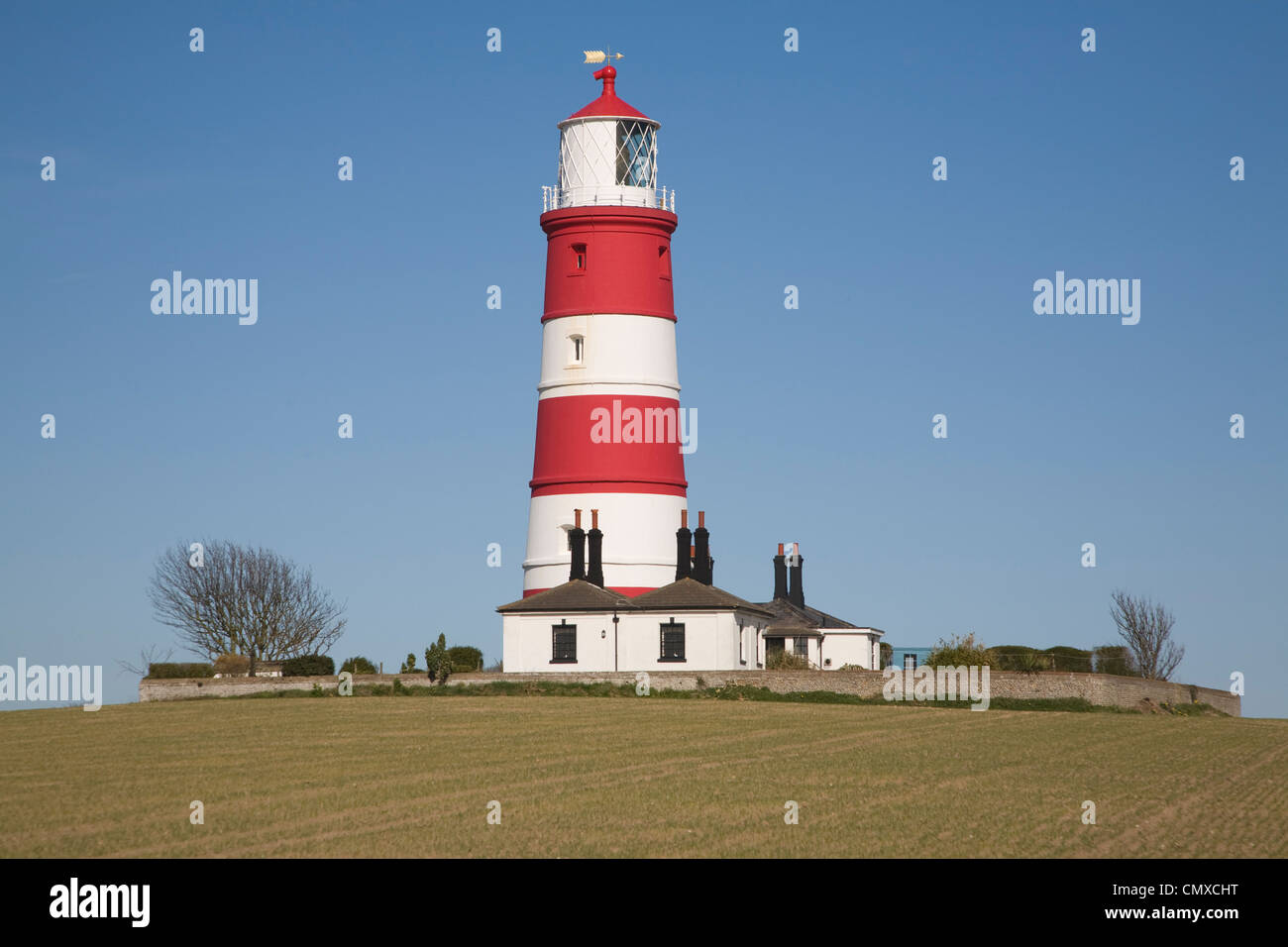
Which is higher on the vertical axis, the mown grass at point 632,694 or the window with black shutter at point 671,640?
the window with black shutter at point 671,640

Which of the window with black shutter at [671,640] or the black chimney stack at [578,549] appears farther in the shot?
the black chimney stack at [578,549]

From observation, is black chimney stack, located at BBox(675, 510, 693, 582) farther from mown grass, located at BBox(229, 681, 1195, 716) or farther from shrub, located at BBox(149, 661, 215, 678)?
shrub, located at BBox(149, 661, 215, 678)

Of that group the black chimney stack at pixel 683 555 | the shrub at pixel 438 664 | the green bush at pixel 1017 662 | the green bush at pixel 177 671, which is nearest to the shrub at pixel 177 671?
the green bush at pixel 177 671

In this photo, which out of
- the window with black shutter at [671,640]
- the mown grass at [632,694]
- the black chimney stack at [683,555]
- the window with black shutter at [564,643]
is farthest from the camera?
the black chimney stack at [683,555]

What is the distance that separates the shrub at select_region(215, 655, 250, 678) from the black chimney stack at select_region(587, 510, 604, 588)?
12574 millimetres

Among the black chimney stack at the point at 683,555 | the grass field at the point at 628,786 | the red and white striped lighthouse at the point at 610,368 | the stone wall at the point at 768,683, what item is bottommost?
the grass field at the point at 628,786

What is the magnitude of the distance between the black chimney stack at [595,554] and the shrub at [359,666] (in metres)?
8.34

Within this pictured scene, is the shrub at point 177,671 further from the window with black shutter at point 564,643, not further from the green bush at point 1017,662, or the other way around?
the green bush at point 1017,662

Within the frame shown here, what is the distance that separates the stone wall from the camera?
51.5m

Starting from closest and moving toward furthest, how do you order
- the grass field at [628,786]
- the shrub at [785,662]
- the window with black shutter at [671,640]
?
the grass field at [628,786] → the window with black shutter at [671,640] → the shrub at [785,662]

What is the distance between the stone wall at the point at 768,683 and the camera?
169 ft
